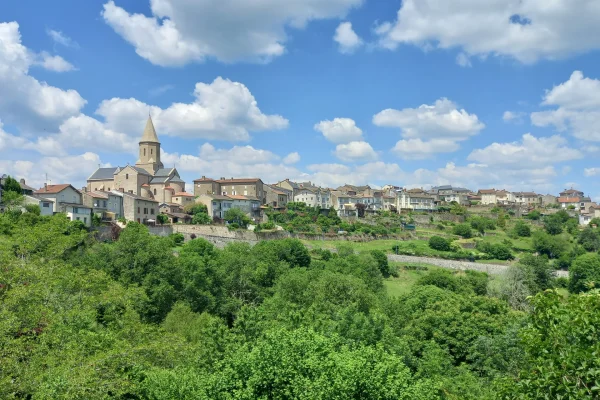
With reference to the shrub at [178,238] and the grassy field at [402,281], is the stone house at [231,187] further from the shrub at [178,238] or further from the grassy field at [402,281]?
the grassy field at [402,281]

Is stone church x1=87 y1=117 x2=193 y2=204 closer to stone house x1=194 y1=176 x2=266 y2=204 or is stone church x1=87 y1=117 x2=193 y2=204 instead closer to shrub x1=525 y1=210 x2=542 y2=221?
stone house x1=194 y1=176 x2=266 y2=204

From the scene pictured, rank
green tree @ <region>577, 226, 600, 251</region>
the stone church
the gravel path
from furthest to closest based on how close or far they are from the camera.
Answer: the stone church
green tree @ <region>577, 226, 600, 251</region>
the gravel path

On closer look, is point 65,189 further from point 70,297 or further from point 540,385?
point 540,385

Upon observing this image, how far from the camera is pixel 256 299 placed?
141 ft

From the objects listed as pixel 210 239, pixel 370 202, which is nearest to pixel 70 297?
pixel 210 239

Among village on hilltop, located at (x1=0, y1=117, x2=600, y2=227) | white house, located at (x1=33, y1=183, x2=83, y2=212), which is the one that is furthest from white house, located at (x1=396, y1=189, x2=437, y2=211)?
white house, located at (x1=33, y1=183, x2=83, y2=212)

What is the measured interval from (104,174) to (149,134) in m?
13.5

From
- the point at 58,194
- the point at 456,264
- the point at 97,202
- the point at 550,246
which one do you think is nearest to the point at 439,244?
the point at 456,264

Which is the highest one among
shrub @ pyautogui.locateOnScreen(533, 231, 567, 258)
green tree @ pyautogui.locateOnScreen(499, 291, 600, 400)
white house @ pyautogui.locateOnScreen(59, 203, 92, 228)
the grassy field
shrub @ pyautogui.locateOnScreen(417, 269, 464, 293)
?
white house @ pyautogui.locateOnScreen(59, 203, 92, 228)

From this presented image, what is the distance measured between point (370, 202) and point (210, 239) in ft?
209

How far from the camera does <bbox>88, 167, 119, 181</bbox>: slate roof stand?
8604 centimetres

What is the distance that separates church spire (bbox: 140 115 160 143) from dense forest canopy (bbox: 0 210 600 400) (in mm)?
59902

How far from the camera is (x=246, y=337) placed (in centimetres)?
2027

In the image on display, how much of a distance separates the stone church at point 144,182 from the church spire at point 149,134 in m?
4.70
